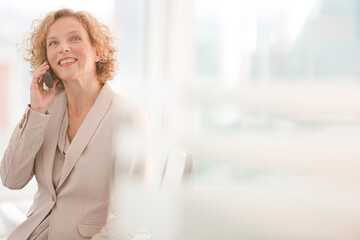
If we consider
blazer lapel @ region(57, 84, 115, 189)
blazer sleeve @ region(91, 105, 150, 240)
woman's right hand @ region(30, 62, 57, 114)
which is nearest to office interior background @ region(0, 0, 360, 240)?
blazer sleeve @ region(91, 105, 150, 240)

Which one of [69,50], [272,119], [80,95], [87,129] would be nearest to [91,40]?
[69,50]

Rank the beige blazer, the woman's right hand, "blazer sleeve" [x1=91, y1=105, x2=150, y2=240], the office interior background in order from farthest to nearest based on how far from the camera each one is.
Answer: the woman's right hand, the beige blazer, "blazer sleeve" [x1=91, y1=105, x2=150, y2=240], the office interior background

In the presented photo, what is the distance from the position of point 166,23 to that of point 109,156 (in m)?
1.75

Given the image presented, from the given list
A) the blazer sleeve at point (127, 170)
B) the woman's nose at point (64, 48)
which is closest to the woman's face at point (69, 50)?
the woman's nose at point (64, 48)

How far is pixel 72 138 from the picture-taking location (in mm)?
1354

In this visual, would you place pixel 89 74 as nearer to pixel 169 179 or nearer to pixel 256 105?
pixel 169 179

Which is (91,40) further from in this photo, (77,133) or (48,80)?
(77,133)

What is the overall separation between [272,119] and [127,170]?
956 mm

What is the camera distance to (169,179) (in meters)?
1.08

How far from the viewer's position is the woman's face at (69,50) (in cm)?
138

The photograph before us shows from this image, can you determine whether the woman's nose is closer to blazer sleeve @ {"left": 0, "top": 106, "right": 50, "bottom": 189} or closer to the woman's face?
the woman's face

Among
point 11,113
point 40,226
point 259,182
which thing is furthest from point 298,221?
point 11,113

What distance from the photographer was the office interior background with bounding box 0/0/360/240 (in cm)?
18

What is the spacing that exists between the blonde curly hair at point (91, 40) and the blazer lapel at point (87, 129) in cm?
14
